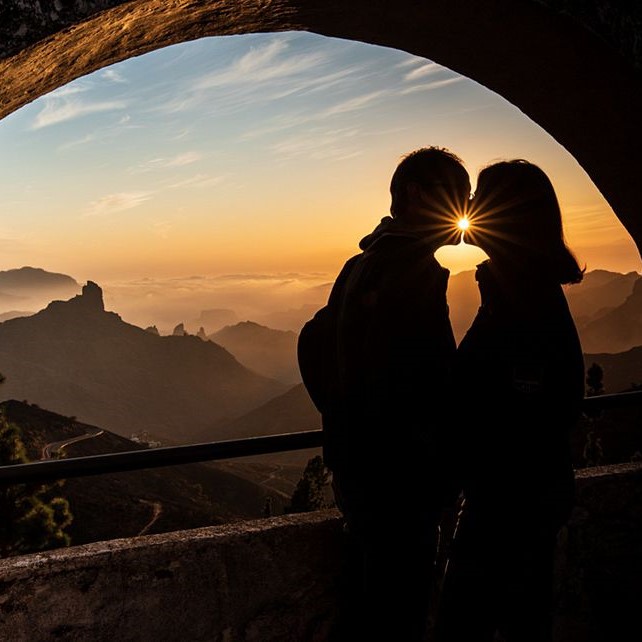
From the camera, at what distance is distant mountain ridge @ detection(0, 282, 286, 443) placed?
155 m

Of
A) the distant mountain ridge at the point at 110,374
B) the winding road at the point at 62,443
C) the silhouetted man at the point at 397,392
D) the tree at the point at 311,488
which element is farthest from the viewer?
the distant mountain ridge at the point at 110,374

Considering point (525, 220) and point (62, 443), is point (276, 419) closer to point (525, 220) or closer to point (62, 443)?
point (62, 443)

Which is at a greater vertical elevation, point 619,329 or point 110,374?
point 110,374

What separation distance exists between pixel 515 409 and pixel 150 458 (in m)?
0.95

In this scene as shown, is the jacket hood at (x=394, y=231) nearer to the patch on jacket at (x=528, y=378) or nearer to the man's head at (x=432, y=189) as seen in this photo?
the man's head at (x=432, y=189)

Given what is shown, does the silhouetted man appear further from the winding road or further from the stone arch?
the winding road

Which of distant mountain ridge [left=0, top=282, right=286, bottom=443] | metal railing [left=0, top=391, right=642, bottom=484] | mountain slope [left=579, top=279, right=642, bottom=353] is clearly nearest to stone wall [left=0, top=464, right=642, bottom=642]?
metal railing [left=0, top=391, right=642, bottom=484]

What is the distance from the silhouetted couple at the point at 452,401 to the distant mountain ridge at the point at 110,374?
151 meters

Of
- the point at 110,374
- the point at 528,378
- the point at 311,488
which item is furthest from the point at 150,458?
the point at 110,374

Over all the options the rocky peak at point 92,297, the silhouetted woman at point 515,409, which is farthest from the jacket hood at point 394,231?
the rocky peak at point 92,297

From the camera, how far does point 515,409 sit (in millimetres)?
1321

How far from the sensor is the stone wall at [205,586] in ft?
5.14

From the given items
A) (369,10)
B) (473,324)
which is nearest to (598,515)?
(473,324)

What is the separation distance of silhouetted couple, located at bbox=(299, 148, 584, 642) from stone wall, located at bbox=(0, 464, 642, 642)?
39 centimetres
